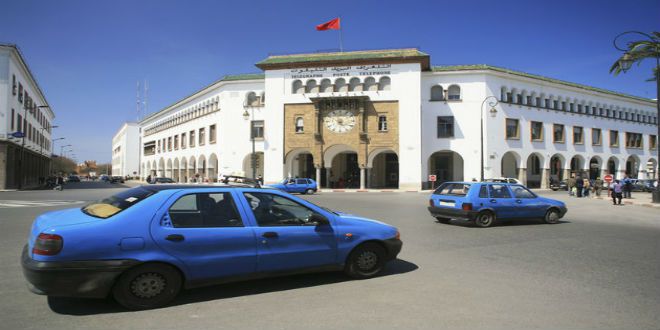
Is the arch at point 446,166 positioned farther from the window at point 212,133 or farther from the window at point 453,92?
the window at point 212,133

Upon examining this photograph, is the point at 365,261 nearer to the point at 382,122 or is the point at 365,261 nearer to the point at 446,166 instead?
the point at 382,122

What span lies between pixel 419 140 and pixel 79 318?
122 feet

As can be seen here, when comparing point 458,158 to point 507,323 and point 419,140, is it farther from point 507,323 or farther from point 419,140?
point 507,323

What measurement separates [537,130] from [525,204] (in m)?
36.0

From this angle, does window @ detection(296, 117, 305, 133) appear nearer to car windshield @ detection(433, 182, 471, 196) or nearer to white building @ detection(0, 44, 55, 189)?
white building @ detection(0, 44, 55, 189)

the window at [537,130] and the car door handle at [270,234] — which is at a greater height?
the window at [537,130]

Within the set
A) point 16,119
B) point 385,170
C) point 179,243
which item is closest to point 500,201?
point 179,243

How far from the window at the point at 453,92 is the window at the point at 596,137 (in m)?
20.9

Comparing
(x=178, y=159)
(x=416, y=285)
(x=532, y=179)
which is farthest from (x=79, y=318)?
(x=178, y=159)

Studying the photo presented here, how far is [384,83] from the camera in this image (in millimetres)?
40656

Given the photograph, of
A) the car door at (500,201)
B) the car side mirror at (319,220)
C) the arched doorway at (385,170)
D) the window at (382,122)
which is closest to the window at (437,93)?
the window at (382,122)

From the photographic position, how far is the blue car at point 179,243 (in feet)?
13.7

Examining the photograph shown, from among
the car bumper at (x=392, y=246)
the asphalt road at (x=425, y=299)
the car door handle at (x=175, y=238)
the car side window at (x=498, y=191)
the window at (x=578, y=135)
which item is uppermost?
the window at (x=578, y=135)

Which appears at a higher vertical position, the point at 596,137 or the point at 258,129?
the point at 258,129
